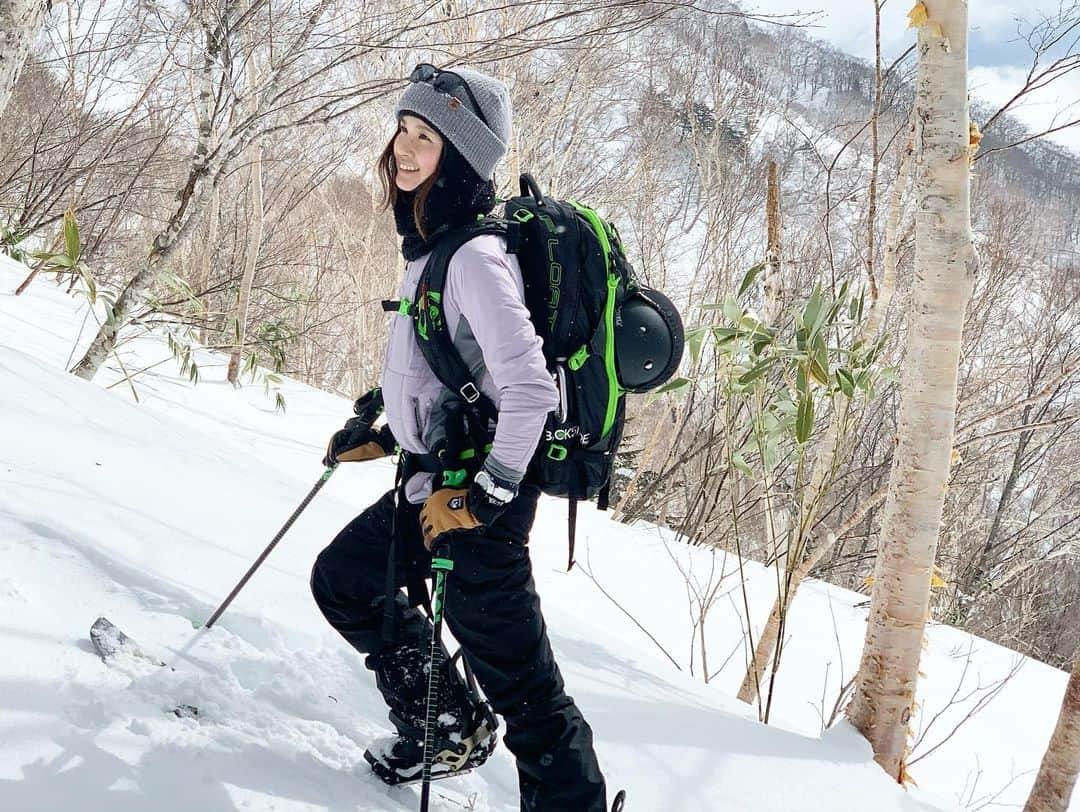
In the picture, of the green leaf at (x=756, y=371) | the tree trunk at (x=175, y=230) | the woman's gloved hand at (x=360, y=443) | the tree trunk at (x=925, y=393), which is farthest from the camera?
the tree trunk at (x=175, y=230)

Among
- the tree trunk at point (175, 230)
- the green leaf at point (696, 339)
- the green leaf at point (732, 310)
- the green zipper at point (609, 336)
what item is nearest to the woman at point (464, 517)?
the green zipper at point (609, 336)

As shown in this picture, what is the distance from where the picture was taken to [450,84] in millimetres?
1634

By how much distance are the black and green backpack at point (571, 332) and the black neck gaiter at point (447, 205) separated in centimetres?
5

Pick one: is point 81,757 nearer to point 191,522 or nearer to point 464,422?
point 464,422

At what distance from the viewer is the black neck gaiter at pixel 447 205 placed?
1596mm

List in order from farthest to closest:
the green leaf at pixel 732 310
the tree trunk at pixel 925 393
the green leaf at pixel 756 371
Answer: the green leaf at pixel 732 310
the green leaf at pixel 756 371
the tree trunk at pixel 925 393

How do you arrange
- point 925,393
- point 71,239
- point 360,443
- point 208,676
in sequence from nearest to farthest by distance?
point 208,676, point 360,443, point 925,393, point 71,239

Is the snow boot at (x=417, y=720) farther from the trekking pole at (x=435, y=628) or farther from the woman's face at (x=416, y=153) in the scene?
the woman's face at (x=416, y=153)

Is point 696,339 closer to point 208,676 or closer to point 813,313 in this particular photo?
point 813,313

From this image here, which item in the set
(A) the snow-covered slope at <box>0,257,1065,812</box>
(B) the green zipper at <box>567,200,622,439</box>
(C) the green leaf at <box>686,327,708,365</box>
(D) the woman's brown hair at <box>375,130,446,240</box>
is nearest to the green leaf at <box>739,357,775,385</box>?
(C) the green leaf at <box>686,327,708,365</box>

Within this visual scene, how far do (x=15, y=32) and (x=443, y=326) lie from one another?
137 cm

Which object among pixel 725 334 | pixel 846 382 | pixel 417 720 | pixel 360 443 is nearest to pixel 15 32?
pixel 360 443

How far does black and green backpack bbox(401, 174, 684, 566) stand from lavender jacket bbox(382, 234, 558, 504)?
3 centimetres

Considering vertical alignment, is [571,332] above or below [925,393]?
below
